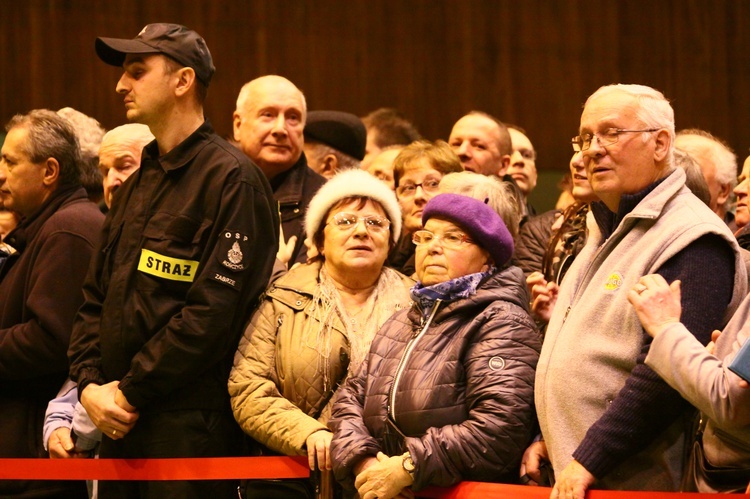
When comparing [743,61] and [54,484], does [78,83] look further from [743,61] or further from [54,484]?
[743,61]

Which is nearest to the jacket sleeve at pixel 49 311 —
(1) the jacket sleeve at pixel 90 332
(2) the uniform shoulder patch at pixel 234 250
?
(1) the jacket sleeve at pixel 90 332

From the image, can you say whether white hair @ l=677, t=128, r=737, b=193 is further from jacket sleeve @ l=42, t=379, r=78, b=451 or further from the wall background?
the wall background

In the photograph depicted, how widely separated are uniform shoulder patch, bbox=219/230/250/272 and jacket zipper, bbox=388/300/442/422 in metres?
0.53

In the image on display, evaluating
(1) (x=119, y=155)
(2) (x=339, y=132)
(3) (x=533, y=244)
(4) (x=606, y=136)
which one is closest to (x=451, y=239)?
(4) (x=606, y=136)

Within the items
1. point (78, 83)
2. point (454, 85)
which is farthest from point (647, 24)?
point (78, 83)

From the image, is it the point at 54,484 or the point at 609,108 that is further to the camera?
the point at 54,484

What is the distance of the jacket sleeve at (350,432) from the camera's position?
8.52 feet

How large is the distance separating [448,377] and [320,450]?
0.41 metres

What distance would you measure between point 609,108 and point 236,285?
110cm

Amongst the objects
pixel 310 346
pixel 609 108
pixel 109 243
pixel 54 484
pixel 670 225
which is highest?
pixel 609 108

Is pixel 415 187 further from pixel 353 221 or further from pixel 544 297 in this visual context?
pixel 544 297

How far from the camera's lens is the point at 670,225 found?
234cm

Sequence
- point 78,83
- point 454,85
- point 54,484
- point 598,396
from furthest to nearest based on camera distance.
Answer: point 454,85 → point 78,83 → point 54,484 → point 598,396

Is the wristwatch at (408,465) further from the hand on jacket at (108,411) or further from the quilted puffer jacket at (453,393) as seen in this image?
the hand on jacket at (108,411)
